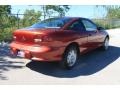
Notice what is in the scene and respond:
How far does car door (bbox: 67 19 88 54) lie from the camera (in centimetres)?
802

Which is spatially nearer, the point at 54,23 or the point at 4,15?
the point at 54,23

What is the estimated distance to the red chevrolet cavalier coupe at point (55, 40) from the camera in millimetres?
7074

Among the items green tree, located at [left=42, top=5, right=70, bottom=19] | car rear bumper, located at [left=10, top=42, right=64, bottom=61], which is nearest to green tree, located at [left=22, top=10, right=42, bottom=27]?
green tree, located at [left=42, top=5, right=70, bottom=19]

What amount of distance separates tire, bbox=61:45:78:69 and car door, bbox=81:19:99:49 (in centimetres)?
92

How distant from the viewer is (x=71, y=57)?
780 centimetres

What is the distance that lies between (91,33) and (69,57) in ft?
5.06

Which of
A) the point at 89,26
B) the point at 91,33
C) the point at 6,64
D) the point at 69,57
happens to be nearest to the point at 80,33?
the point at 91,33

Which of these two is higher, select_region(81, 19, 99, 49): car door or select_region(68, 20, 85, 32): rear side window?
select_region(68, 20, 85, 32): rear side window

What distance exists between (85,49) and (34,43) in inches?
78.1

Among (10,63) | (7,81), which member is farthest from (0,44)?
(7,81)

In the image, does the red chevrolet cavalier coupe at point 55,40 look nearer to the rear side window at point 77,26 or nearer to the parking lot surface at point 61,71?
the rear side window at point 77,26

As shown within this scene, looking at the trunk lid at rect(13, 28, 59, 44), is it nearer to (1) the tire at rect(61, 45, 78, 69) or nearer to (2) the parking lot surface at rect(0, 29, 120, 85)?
(1) the tire at rect(61, 45, 78, 69)

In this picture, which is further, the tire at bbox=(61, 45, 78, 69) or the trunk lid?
the tire at bbox=(61, 45, 78, 69)

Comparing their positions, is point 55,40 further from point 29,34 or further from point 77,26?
point 77,26
